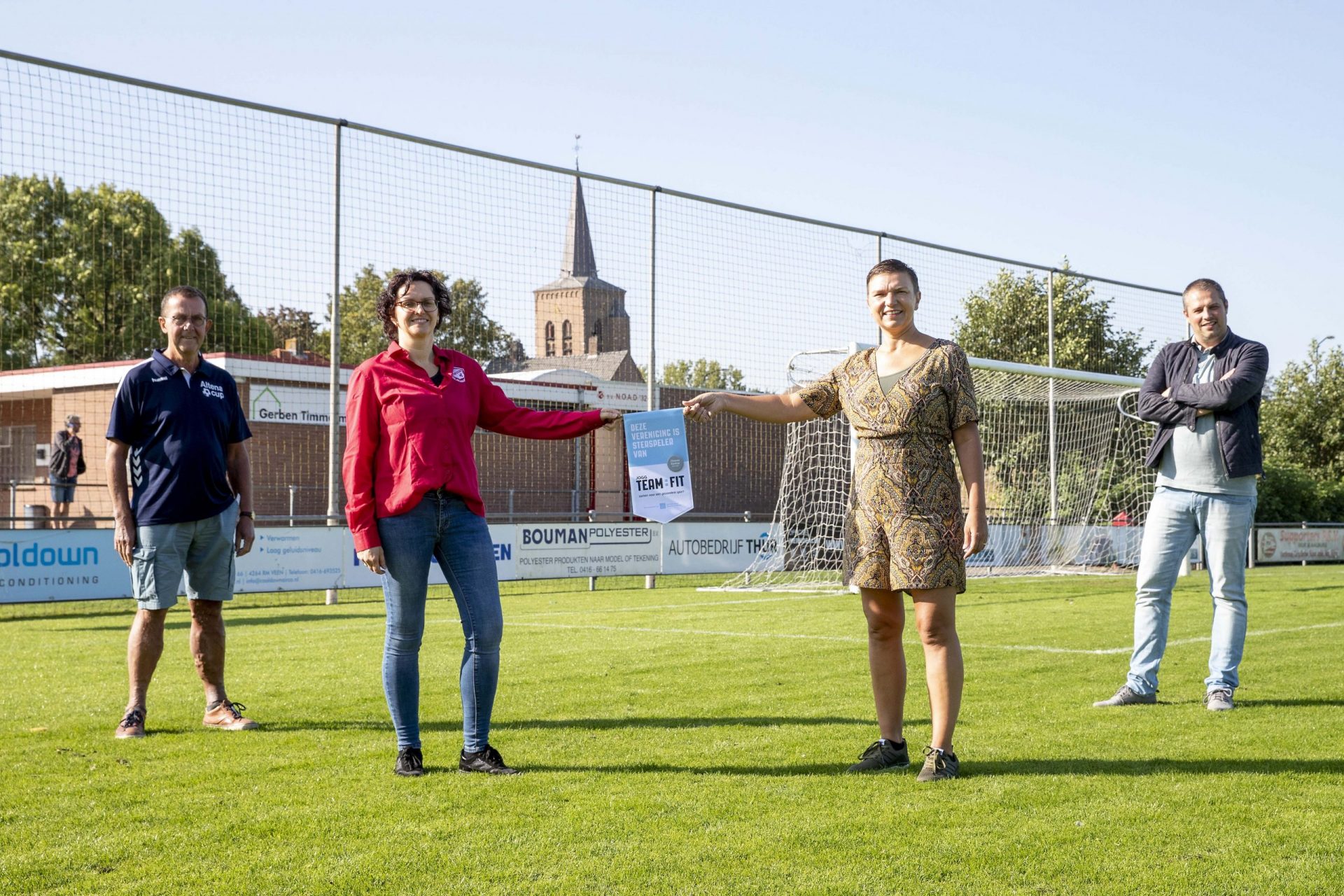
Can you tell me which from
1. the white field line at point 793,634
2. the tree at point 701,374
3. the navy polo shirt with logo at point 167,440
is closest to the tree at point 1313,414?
the tree at point 701,374

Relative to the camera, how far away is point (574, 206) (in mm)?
14562

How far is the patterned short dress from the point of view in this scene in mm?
4457

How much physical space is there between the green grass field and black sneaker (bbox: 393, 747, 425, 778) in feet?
0.22

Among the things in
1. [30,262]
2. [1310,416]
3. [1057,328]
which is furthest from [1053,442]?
[1310,416]

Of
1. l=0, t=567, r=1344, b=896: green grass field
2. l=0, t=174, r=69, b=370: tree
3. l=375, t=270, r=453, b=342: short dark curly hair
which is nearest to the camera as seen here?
l=0, t=567, r=1344, b=896: green grass field

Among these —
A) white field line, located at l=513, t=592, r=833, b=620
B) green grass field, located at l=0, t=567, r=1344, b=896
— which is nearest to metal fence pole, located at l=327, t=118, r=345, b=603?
white field line, located at l=513, t=592, r=833, b=620

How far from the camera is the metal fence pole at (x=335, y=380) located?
1255 cm

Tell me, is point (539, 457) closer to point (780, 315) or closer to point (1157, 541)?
point (780, 315)

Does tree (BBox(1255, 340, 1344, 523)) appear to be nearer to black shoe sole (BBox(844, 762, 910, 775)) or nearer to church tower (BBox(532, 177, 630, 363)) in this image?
church tower (BBox(532, 177, 630, 363))

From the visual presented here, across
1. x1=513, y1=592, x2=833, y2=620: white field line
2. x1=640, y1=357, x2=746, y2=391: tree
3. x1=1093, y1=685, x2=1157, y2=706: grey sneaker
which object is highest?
x1=640, y1=357, x2=746, y2=391: tree

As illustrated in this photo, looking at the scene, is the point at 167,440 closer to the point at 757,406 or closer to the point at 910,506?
the point at 757,406

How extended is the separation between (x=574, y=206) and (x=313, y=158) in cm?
321

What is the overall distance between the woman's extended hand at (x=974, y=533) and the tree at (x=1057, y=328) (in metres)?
14.4

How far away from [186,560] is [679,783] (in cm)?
264
